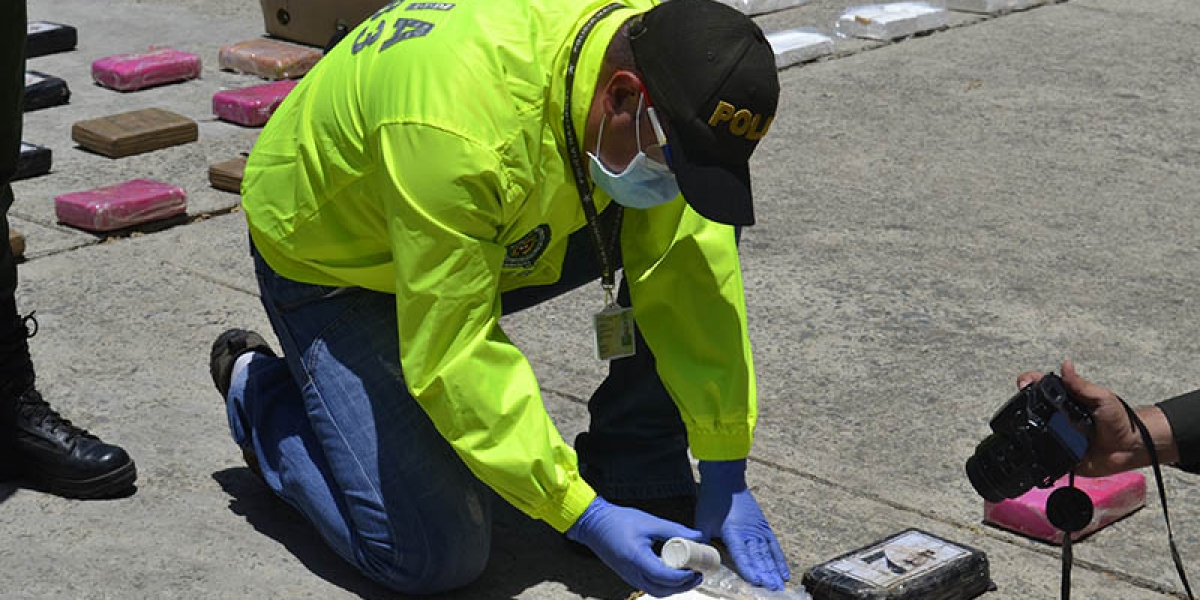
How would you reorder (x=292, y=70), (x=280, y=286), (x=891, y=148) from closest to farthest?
(x=280, y=286)
(x=891, y=148)
(x=292, y=70)

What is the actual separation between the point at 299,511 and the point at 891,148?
2972mm

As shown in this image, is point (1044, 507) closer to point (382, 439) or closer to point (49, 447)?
point (382, 439)

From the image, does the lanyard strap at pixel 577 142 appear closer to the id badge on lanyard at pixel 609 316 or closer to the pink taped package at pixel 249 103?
the id badge on lanyard at pixel 609 316

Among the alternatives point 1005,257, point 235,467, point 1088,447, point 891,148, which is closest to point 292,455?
point 235,467

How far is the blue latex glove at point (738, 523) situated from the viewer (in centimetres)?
290

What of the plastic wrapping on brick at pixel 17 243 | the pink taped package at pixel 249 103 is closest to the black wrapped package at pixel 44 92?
the pink taped package at pixel 249 103

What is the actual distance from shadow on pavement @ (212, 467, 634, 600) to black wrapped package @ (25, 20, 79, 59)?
12.6 feet

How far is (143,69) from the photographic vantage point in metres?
6.22

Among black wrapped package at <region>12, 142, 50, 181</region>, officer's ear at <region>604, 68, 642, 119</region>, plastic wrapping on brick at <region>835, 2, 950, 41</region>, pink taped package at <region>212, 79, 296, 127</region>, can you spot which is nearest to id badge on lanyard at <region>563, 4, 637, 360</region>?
officer's ear at <region>604, 68, 642, 119</region>

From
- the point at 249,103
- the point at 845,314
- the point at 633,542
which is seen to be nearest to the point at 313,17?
the point at 249,103

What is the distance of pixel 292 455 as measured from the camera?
310 cm

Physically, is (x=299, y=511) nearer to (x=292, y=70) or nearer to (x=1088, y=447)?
(x=1088, y=447)

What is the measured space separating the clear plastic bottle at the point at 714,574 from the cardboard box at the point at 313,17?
4004 millimetres

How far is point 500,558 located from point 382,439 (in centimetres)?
35
